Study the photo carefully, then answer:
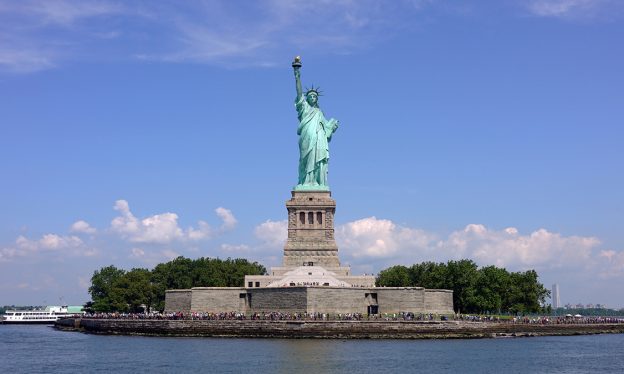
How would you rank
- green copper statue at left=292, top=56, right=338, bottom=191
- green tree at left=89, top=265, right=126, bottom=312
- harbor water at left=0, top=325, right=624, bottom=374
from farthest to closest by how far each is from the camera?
green tree at left=89, top=265, right=126, bottom=312, green copper statue at left=292, top=56, right=338, bottom=191, harbor water at left=0, top=325, right=624, bottom=374

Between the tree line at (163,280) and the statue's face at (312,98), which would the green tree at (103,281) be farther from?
the statue's face at (312,98)

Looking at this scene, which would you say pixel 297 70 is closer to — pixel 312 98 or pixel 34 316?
pixel 312 98

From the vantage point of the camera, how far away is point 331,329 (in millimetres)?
64875

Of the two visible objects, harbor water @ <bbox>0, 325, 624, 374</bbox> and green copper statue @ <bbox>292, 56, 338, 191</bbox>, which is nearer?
harbor water @ <bbox>0, 325, 624, 374</bbox>

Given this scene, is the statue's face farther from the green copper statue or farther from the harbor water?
the harbor water

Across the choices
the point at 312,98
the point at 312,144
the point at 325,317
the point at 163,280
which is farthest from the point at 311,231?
the point at 163,280

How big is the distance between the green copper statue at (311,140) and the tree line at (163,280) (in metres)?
15.9

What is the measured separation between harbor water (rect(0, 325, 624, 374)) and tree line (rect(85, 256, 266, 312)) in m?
24.7

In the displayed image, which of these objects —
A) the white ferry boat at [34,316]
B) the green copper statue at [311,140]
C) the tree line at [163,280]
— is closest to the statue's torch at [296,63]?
the green copper statue at [311,140]

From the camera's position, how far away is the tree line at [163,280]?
9331 cm

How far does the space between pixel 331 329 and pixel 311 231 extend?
18.4 metres

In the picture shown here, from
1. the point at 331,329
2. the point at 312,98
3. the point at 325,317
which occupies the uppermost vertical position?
the point at 312,98

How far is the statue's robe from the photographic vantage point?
8525 centimetres

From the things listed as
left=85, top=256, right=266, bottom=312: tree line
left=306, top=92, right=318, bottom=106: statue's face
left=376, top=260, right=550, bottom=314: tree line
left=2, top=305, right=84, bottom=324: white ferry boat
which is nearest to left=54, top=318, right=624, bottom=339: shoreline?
left=376, top=260, right=550, bottom=314: tree line
